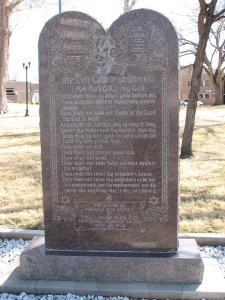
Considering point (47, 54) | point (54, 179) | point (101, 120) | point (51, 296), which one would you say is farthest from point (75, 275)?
point (47, 54)

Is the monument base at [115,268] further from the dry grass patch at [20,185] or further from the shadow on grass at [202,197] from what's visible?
the shadow on grass at [202,197]

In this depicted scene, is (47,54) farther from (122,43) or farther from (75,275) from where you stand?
(75,275)

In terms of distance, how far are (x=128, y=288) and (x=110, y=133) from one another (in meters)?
1.55

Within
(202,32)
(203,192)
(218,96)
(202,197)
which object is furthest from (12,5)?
(218,96)

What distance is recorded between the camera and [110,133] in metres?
3.57

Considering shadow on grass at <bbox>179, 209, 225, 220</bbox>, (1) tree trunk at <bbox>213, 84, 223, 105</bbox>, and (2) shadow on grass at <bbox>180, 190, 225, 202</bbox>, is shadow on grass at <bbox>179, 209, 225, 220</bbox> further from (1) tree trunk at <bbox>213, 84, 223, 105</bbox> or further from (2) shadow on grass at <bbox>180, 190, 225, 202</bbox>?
(1) tree trunk at <bbox>213, 84, 223, 105</bbox>

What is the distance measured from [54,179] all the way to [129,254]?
1101mm

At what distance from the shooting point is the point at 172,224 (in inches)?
142

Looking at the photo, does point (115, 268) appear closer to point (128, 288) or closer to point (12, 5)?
point (128, 288)

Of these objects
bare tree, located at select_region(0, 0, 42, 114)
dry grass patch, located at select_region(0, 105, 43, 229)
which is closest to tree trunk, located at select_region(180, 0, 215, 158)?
dry grass patch, located at select_region(0, 105, 43, 229)

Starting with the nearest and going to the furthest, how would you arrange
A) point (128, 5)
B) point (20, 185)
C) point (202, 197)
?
point (202, 197), point (20, 185), point (128, 5)

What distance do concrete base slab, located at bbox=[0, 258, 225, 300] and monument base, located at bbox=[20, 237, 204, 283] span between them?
6cm

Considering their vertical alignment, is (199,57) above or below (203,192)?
above

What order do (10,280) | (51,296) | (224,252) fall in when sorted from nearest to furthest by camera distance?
1. (51,296)
2. (10,280)
3. (224,252)
